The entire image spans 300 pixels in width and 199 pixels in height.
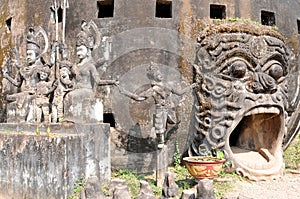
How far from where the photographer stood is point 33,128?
291 inches

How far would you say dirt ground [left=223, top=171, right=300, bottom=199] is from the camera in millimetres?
7078

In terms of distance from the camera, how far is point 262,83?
27.6 ft

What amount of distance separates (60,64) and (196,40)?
12.6 feet

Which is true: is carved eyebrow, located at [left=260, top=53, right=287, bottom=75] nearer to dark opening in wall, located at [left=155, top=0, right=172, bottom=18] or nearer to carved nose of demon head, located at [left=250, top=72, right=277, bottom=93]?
carved nose of demon head, located at [left=250, top=72, right=277, bottom=93]

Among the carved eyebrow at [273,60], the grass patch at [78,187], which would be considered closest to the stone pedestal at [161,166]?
the grass patch at [78,187]

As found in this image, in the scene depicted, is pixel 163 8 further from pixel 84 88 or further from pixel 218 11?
pixel 84 88

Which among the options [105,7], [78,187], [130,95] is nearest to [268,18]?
[105,7]

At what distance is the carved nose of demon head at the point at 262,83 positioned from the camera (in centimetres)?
839

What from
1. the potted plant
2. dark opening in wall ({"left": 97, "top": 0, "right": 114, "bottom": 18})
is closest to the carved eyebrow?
the potted plant

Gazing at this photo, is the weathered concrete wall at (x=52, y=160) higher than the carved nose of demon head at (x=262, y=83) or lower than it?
lower

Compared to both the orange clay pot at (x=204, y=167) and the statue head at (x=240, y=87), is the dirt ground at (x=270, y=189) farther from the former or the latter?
the orange clay pot at (x=204, y=167)

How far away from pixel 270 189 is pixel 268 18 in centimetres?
579

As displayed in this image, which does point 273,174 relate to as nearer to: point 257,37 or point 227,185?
point 227,185

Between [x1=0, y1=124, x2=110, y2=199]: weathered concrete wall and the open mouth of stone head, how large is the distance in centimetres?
356
